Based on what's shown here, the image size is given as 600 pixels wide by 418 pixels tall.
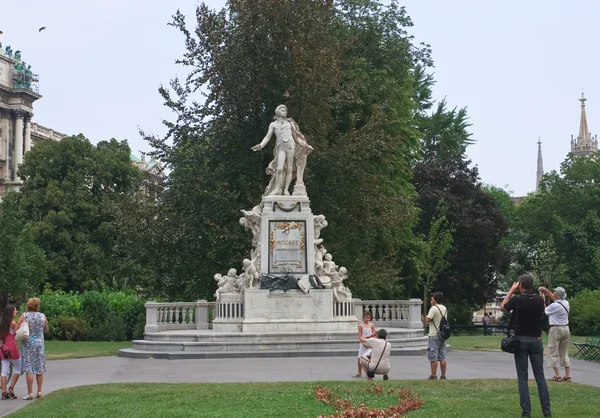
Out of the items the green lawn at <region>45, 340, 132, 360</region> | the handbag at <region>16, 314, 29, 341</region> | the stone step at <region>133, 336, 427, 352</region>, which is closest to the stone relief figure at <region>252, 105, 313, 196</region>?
the stone step at <region>133, 336, 427, 352</region>

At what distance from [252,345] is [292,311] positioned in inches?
76.5

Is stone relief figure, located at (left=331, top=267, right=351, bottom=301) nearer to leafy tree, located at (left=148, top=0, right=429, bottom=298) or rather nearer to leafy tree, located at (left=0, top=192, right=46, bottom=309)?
leafy tree, located at (left=148, top=0, right=429, bottom=298)

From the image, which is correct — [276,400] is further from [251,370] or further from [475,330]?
[475,330]

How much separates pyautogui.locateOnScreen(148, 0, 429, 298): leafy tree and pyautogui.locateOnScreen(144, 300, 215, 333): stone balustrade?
705 cm

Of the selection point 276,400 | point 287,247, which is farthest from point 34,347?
point 287,247

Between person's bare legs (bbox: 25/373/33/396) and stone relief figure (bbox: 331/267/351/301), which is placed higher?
stone relief figure (bbox: 331/267/351/301)

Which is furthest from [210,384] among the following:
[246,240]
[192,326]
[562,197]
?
[562,197]

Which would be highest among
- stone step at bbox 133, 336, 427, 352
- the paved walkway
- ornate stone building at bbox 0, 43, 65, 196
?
ornate stone building at bbox 0, 43, 65, 196

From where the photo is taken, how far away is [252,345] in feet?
80.6

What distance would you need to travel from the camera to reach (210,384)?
655 inches

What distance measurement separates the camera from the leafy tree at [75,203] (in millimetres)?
60500

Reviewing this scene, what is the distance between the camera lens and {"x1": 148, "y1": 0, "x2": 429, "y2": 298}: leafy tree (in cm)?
3625

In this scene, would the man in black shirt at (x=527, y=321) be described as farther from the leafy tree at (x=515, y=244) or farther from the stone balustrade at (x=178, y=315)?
the leafy tree at (x=515, y=244)

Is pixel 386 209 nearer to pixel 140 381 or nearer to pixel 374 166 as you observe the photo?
pixel 374 166
